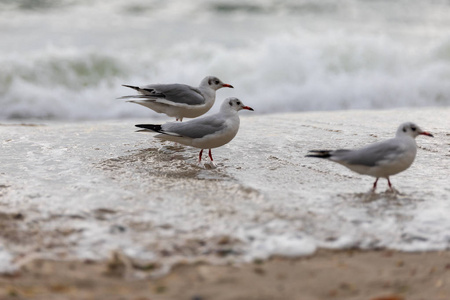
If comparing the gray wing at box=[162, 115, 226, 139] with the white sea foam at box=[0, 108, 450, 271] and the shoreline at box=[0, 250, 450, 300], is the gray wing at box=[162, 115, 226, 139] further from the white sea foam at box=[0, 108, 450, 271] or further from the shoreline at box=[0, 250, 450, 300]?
the shoreline at box=[0, 250, 450, 300]

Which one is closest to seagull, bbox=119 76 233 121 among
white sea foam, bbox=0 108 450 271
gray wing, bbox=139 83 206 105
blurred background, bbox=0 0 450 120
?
gray wing, bbox=139 83 206 105

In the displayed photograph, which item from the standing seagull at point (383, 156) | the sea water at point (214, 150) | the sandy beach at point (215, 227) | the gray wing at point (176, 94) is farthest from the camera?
the gray wing at point (176, 94)

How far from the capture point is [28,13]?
16859 mm

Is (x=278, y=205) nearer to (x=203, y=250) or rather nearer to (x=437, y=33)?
(x=203, y=250)

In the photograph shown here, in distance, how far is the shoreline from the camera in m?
2.72

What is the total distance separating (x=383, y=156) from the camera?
443cm

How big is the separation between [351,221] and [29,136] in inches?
166

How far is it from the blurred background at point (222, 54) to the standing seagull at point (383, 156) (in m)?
6.92

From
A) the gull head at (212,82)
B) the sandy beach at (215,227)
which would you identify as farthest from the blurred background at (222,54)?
the sandy beach at (215,227)

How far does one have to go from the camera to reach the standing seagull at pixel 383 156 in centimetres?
441

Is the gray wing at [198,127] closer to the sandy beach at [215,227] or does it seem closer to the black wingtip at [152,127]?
the black wingtip at [152,127]

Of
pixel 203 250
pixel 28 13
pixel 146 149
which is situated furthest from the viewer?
pixel 28 13

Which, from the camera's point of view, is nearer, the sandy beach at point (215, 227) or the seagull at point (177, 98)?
the sandy beach at point (215, 227)

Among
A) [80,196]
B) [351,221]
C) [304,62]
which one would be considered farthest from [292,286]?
[304,62]
